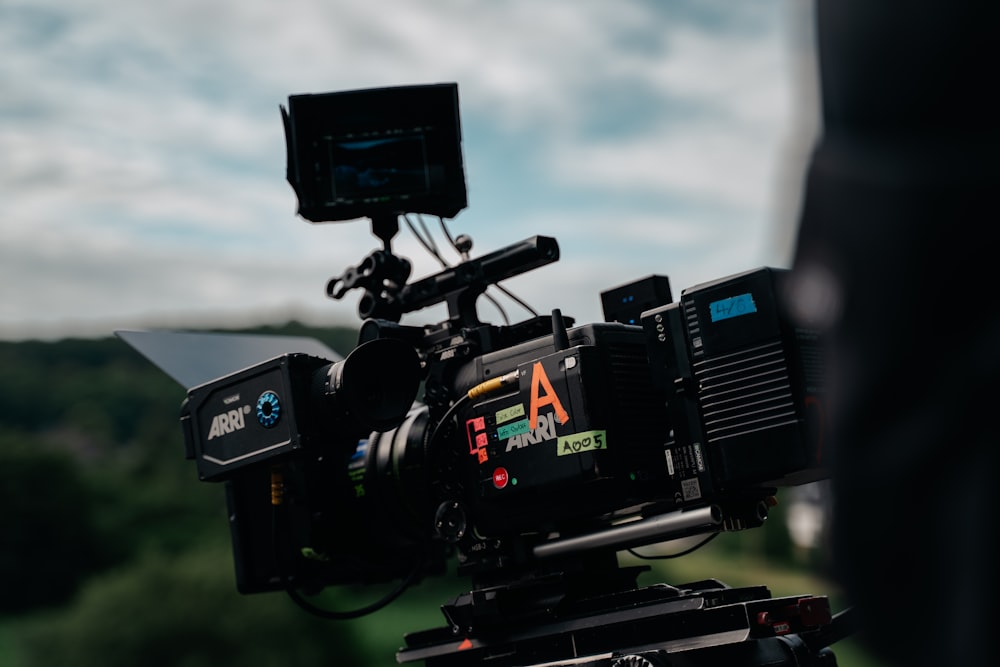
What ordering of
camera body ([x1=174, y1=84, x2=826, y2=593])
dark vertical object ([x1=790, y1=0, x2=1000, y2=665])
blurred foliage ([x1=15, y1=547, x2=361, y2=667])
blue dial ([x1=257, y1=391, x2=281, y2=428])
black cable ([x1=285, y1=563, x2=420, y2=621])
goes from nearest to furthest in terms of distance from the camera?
dark vertical object ([x1=790, y1=0, x2=1000, y2=665])
camera body ([x1=174, y1=84, x2=826, y2=593])
blue dial ([x1=257, y1=391, x2=281, y2=428])
black cable ([x1=285, y1=563, x2=420, y2=621])
blurred foliage ([x1=15, y1=547, x2=361, y2=667])

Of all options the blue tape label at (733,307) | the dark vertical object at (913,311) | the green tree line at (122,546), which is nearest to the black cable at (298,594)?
the blue tape label at (733,307)

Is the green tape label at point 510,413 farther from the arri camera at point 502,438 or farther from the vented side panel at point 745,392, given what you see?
the vented side panel at point 745,392

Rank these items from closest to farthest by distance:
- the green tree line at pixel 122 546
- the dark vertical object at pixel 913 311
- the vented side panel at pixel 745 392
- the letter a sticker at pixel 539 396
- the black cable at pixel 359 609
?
the dark vertical object at pixel 913 311 < the vented side panel at pixel 745 392 < the letter a sticker at pixel 539 396 < the black cable at pixel 359 609 < the green tree line at pixel 122 546

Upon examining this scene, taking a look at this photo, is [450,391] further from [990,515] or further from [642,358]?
[990,515]

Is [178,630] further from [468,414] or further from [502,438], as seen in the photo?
[502,438]

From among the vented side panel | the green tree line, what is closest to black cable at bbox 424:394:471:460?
the vented side panel

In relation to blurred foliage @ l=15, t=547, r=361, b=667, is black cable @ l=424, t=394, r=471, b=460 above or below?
above

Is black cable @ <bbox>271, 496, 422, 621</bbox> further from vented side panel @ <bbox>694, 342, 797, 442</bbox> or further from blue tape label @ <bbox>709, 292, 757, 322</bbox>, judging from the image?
blue tape label @ <bbox>709, 292, 757, 322</bbox>

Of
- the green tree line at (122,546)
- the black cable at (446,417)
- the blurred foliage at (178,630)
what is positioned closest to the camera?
the black cable at (446,417)

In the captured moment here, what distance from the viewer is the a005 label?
3.38 m

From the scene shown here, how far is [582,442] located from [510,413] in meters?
0.30

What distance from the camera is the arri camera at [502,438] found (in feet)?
10.8

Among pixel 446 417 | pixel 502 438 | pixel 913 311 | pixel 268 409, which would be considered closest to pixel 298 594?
pixel 268 409

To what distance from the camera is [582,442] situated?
339 cm
